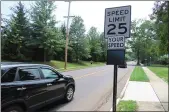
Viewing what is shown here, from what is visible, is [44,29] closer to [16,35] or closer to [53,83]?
[16,35]

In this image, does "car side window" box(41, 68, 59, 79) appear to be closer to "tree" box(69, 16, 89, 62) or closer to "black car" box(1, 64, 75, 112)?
"black car" box(1, 64, 75, 112)

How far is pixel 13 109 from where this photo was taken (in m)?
5.69

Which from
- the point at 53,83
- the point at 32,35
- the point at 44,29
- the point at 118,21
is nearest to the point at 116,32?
the point at 118,21

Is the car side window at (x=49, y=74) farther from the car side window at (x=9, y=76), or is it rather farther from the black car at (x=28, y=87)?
the car side window at (x=9, y=76)

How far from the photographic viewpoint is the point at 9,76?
19.6 ft

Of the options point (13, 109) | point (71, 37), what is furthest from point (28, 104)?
point (71, 37)

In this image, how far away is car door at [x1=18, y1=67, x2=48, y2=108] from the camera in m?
6.20

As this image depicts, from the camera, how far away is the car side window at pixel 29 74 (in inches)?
249

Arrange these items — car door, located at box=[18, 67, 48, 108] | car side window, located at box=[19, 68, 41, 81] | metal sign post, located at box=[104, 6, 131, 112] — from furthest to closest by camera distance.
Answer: car side window, located at box=[19, 68, 41, 81] < car door, located at box=[18, 67, 48, 108] < metal sign post, located at box=[104, 6, 131, 112]

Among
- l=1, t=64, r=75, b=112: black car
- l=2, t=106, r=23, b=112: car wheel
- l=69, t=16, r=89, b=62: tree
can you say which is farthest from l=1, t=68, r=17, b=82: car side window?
l=69, t=16, r=89, b=62: tree

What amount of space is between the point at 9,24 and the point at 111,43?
31330mm

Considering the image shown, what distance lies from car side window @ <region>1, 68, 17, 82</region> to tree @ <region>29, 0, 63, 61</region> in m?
28.2

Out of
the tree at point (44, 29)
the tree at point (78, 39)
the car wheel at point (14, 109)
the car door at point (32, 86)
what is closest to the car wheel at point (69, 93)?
the car door at point (32, 86)

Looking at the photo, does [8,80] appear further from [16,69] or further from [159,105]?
[159,105]
